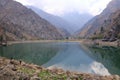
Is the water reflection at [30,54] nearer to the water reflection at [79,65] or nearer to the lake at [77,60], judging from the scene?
the lake at [77,60]

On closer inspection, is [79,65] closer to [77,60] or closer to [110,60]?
[77,60]

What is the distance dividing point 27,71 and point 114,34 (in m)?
166

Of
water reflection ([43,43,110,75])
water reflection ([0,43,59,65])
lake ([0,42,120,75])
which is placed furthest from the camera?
water reflection ([0,43,59,65])

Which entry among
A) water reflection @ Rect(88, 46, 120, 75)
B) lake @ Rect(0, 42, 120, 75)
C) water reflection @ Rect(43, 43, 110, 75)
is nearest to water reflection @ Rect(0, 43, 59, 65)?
lake @ Rect(0, 42, 120, 75)

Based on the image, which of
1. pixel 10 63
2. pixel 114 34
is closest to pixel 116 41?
pixel 114 34

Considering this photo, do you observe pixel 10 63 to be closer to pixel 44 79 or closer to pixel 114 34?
pixel 44 79

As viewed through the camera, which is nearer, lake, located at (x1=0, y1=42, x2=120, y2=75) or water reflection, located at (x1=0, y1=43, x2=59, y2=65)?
lake, located at (x1=0, y1=42, x2=120, y2=75)

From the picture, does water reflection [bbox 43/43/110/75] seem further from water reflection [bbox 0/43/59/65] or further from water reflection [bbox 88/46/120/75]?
water reflection [bbox 0/43/59/65]

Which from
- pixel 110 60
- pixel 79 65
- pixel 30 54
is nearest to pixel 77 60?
pixel 110 60

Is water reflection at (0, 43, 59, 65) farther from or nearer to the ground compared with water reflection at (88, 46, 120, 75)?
farther from the ground

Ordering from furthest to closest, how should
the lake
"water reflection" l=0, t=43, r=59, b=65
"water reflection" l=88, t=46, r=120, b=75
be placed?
1. "water reflection" l=0, t=43, r=59, b=65
2. the lake
3. "water reflection" l=88, t=46, r=120, b=75

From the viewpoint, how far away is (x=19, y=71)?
83.1 feet

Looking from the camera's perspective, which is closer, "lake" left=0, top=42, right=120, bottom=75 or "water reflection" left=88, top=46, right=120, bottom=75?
"water reflection" left=88, top=46, right=120, bottom=75

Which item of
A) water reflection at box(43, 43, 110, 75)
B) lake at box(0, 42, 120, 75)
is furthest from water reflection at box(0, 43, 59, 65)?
water reflection at box(43, 43, 110, 75)
